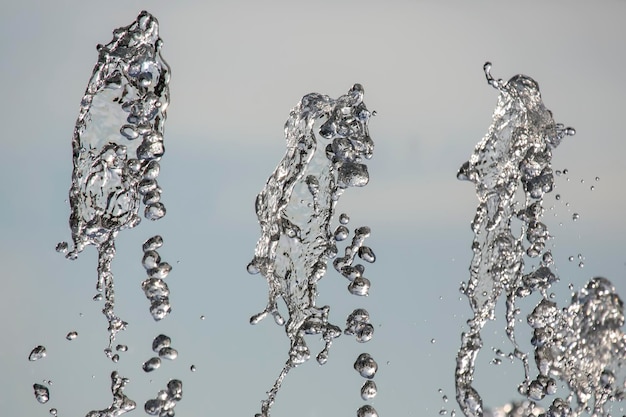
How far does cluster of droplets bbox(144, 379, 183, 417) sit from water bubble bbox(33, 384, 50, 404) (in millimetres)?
463

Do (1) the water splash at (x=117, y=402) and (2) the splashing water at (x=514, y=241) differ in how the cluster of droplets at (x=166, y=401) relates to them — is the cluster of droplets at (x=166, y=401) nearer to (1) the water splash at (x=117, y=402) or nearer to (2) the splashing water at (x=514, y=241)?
(1) the water splash at (x=117, y=402)

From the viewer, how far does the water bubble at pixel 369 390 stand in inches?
156

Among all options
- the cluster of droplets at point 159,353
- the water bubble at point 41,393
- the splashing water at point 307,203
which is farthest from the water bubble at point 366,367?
the water bubble at point 41,393

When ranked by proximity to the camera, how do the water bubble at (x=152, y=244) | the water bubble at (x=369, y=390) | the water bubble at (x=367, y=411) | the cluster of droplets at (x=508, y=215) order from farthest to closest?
the cluster of droplets at (x=508, y=215) → the water bubble at (x=367, y=411) → the water bubble at (x=369, y=390) → the water bubble at (x=152, y=244)

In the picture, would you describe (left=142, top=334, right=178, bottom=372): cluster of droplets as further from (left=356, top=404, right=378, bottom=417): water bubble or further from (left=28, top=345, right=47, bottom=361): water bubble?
(left=356, top=404, right=378, bottom=417): water bubble

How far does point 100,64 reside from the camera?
3713 mm

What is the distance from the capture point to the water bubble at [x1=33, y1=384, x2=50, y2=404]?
4137 mm

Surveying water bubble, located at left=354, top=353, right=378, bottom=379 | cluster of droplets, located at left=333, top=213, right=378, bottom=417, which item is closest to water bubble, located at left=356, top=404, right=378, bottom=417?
cluster of droplets, located at left=333, top=213, right=378, bottom=417

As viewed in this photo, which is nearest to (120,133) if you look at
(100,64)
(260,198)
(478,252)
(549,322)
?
(100,64)

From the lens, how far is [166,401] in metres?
4.07

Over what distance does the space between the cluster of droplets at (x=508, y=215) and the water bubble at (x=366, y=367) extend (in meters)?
0.57

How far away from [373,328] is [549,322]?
2.64ft

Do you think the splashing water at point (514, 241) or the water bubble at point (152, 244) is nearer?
the water bubble at point (152, 244)

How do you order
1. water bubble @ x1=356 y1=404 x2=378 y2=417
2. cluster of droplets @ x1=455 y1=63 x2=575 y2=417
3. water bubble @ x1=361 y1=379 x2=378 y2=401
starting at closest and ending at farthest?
water bubble @ x1=361 y1=379 x2=378 y2=401 → water bubble @ x1=356 y1=404 x2=378 y2=417 → cluster of droplets @ x1=455 y1=63 x2=575 y2=417
